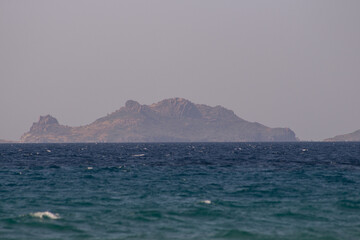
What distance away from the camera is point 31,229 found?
24.3 metres

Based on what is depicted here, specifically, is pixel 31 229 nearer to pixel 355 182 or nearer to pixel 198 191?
pixel 198 191

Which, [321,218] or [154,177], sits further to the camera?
[154,177]

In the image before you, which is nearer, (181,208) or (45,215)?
(45,215)

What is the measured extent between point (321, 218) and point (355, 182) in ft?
60.7

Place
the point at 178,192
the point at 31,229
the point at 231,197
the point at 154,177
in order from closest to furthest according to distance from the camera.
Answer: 1. the point at 31,229
2. the point at 231,197
3. the point at 178,192
4. the point at 154,177

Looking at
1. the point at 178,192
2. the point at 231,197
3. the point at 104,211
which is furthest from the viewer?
the point at 178,192

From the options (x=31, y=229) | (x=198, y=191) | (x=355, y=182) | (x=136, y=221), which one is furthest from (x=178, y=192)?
(x=355, y=182)

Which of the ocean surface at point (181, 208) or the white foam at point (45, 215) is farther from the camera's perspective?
the white foam at point (45, 215)

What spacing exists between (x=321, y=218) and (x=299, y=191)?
33.9 feet

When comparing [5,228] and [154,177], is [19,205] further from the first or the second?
[154,177]

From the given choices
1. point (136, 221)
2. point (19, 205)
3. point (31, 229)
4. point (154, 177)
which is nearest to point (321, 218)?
point (136, 221)

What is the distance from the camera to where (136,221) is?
25.9 meters

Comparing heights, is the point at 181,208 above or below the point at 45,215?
above

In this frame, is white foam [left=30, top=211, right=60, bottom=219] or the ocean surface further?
white foam [left=30, top=211, right=60, bottom=219]
